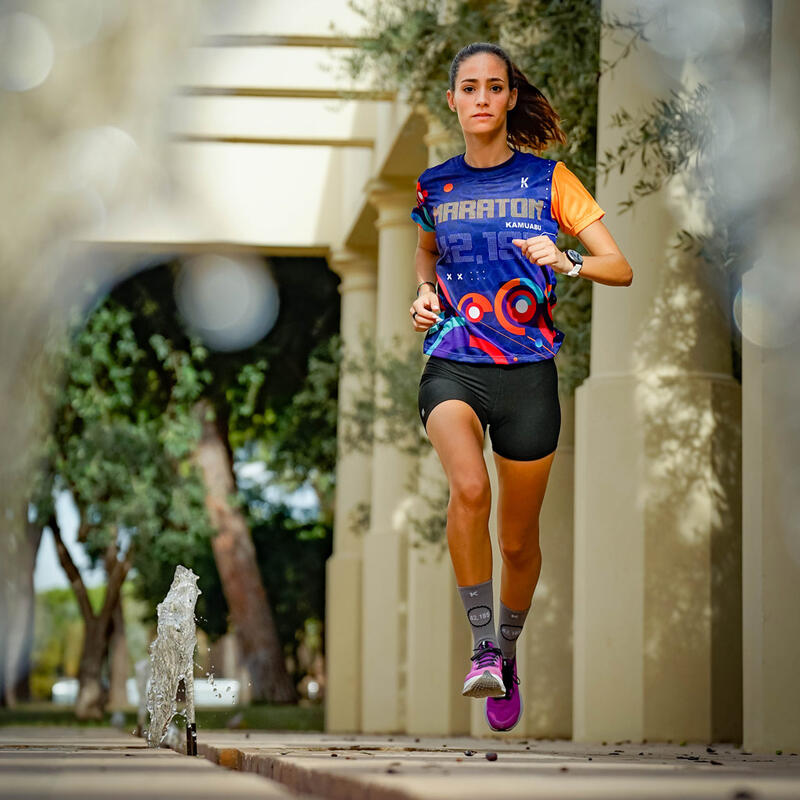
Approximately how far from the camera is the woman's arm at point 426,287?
6031 millimetres

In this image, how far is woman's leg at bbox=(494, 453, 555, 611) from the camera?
6258 millimetres

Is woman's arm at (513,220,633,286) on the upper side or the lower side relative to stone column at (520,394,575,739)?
upper

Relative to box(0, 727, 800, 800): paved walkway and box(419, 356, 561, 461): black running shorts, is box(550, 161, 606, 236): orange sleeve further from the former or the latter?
box(0, 727, 800, 800): paved walkway

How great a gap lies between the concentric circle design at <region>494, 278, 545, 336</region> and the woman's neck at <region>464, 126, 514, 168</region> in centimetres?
46

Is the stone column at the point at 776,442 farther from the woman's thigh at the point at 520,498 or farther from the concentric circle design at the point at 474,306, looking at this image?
the concentric circle design at the point at 474,306

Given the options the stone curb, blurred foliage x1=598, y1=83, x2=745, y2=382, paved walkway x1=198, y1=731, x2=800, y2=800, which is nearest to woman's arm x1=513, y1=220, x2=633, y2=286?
paved walkway x1=198, y1=731, x2=800, y2=800

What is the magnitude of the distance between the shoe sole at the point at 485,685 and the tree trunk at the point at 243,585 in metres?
26.1

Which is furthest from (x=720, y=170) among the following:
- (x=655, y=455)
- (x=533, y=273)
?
(x=533, y=273)

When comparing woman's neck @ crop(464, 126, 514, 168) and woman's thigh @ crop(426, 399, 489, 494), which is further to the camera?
woman's neck @ crop(464, 126, 514, 168)

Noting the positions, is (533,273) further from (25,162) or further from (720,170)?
(25,162)

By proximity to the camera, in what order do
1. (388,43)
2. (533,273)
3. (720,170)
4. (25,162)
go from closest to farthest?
(533,273) < (720,170) < (388,43) < (25,162)

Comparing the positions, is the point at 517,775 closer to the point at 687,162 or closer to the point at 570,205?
the point at 570,205

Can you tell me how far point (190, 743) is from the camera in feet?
24.6

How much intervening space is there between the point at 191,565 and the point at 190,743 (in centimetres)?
2699
